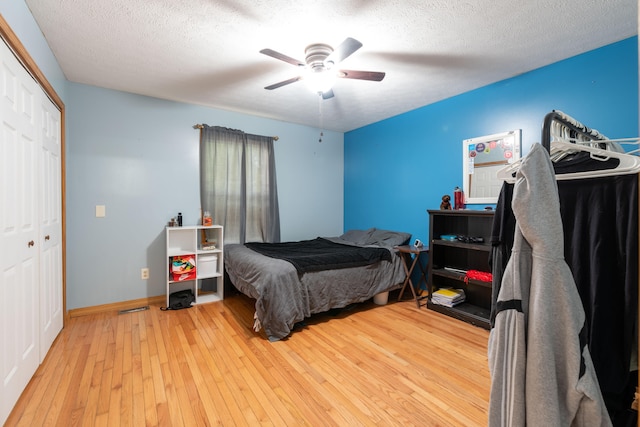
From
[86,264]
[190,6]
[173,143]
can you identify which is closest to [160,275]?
[86,264]

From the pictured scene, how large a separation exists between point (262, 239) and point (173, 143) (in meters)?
→ 1.69

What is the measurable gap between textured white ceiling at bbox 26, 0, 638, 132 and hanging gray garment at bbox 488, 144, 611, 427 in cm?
166

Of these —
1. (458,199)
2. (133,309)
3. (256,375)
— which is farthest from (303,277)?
(133,309)

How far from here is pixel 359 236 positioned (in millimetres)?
4277

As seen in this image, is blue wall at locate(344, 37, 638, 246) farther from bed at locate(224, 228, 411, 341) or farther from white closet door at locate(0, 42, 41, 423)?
white closet door at locate(0, 42, 41, 423)

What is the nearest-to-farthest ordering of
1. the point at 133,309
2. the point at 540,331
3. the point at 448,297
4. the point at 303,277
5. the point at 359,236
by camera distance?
the point at 540,331
the point at 303,277
the point at 448,297
the point at 133,309
the point at 359,236

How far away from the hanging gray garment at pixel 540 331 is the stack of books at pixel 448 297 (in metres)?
2.36

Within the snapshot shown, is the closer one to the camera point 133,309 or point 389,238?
point 133,309

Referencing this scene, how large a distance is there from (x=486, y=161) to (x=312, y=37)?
7.19 feet

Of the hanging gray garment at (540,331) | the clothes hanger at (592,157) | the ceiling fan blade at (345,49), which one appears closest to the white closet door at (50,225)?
the ceiling fan blade at (345,49)

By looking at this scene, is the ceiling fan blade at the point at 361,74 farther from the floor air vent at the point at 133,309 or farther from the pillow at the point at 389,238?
the floor air vent at the point at 133,309

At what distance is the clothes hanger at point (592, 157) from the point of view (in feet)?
3.06

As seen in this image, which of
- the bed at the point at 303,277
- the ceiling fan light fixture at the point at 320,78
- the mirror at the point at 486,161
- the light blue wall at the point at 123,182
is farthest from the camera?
the light blue wall at the point at 123,182

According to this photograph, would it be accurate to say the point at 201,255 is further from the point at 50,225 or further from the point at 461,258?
the point at 461,258
